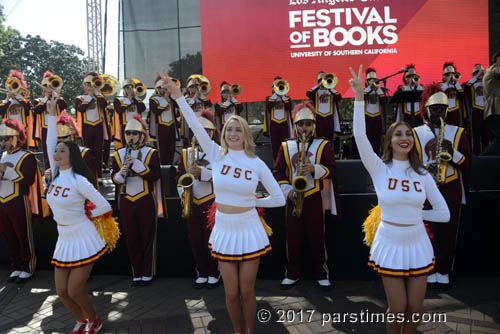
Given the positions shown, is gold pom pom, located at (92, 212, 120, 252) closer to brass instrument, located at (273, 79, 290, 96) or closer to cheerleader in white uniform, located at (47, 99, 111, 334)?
cheerleader in white uniform, located at (47, 99, 111, 334)

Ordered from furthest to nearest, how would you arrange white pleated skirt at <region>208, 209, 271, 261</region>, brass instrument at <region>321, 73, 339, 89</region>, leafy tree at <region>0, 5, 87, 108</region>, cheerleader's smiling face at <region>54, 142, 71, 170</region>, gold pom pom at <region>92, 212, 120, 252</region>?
leafy tree at <region>0, 5, 87, 108</region>, brass instrument at <region>321, 73, 339, 89</region>, gold pom pom at <region>92, 212, 120, 252</region>, cheerleader's smiling face at <region>54, 142, 71, 170</region>, white pleated skirt at <region>208, 209, 271, 261</region>

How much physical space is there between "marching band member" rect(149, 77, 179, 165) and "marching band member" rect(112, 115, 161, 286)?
134 inches

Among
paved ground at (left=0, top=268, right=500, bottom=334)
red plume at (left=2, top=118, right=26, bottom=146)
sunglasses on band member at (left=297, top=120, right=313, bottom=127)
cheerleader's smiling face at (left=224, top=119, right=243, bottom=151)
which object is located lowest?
paved ground at (left=0, top=268, right=500, bottom=334)

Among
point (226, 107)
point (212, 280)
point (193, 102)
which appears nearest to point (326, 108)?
point (226, 107)


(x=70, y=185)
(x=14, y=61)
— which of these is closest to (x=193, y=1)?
(x=70, y=185)

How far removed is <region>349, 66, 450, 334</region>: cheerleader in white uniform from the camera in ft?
8.34

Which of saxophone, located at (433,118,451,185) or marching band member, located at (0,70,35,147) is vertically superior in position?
marching band member, located at (0,70,35,147)

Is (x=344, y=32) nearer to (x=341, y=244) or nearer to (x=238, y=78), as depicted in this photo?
(x=238, y=78)

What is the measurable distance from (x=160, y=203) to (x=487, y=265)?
13.2 ft

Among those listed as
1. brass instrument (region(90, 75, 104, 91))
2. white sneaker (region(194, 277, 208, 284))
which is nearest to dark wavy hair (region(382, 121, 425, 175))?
white sneaker (region(194, 277, 208, 284))

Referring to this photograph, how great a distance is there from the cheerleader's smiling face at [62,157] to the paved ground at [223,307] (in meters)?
1.59

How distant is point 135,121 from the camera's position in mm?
4539

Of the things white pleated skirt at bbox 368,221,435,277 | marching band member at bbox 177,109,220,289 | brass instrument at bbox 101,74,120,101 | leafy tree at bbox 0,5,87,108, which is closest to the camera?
white pleated skirt at bbox 368,221,435,277

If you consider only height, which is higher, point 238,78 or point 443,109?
point 238,78
